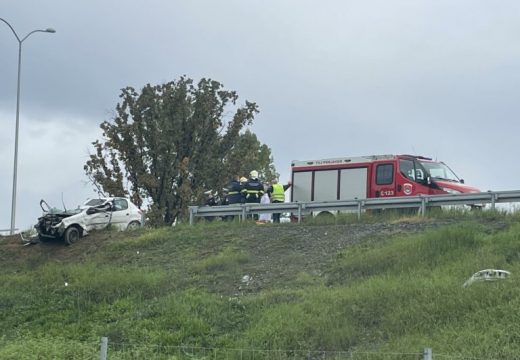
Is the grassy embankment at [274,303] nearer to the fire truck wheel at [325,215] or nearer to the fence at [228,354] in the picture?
the fence at [228,354]

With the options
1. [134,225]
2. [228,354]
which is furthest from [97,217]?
[228,354]

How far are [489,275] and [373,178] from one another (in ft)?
42.4

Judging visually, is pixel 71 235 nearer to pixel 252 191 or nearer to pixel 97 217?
pixel 97 217

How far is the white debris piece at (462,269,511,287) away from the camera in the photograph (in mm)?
13633

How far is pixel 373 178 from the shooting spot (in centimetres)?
2652

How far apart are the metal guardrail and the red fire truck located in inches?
153

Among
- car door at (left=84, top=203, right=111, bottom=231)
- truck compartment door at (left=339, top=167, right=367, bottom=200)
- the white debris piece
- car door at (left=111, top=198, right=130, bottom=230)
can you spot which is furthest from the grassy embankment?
truck compartment door at (left=339, top=167, right=367, bottom=200)

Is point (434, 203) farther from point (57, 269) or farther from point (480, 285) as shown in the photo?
point (57, 269)

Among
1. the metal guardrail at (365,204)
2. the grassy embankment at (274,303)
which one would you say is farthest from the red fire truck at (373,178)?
the grassy embankment at (274,303)

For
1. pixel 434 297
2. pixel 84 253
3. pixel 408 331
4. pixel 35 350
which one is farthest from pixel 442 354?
pixel 84 253

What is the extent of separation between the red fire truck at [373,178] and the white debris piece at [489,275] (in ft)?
38.4

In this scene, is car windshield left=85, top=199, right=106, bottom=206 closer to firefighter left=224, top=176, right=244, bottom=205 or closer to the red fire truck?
firefighter left=224, top=176, right=244, bottom=205

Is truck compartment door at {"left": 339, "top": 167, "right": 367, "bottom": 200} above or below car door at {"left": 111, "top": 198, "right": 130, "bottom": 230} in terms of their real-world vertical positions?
above

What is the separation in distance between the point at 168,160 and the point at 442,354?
3196 centimetres
